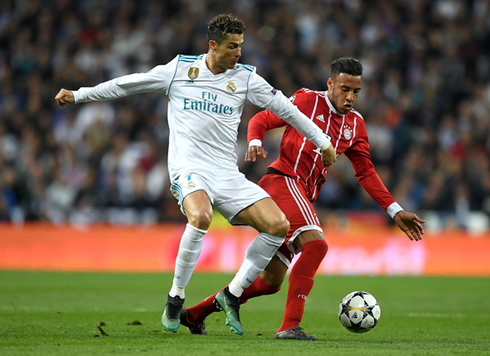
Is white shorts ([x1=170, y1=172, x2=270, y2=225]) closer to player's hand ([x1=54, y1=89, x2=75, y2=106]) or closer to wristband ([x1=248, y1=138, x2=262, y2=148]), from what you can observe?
wristband ([x1=248, y1=138, x2=262, y2=148])

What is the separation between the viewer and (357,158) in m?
6.96

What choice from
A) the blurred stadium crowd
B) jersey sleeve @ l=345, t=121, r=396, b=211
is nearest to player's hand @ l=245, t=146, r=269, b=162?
jersey sleeve @ l=345, t=121, r=396, b=211

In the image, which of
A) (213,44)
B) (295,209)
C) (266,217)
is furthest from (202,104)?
(295,209)

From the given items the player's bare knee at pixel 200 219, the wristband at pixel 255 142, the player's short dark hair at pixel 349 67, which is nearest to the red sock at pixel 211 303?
the player's bare knee at pixel 200 219

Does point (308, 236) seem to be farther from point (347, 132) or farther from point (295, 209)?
point (347, 132)

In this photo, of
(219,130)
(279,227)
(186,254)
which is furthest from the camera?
(219,130)

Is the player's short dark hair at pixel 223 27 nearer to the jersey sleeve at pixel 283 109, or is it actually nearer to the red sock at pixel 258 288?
the jersey sleeve at pixel 283 109

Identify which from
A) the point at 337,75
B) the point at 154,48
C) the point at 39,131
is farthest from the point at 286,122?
the point at 154,48

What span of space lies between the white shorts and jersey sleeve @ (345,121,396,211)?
117cm

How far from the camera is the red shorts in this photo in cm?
634

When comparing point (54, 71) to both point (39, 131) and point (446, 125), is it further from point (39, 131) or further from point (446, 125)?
point (446, 125)

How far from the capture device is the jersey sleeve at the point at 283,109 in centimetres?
616

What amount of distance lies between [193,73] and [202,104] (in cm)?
28

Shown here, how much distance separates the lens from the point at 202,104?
617 cm
